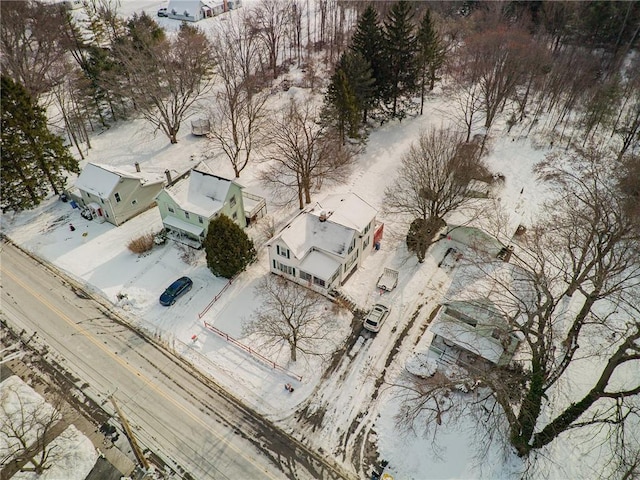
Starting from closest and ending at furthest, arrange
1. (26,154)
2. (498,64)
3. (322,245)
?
1. (322,245)
2. (26,154)
3. (498,64)

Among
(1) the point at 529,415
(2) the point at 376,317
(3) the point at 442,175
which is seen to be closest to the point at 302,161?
→ (3) the point at 442,175

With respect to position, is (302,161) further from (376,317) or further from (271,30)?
(271,30)

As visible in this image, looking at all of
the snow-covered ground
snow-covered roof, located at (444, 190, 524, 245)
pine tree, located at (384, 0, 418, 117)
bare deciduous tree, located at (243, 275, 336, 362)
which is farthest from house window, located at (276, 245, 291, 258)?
pine tree, located at (384, 0, 418, 117)

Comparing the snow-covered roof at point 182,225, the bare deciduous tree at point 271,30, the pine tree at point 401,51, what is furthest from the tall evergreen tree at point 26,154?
the pine tree at point 401,51

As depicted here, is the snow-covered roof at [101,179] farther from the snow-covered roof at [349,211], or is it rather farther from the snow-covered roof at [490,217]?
the snow-covered roof at [490,217]

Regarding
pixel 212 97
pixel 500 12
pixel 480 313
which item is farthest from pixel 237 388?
pixel 500 12
